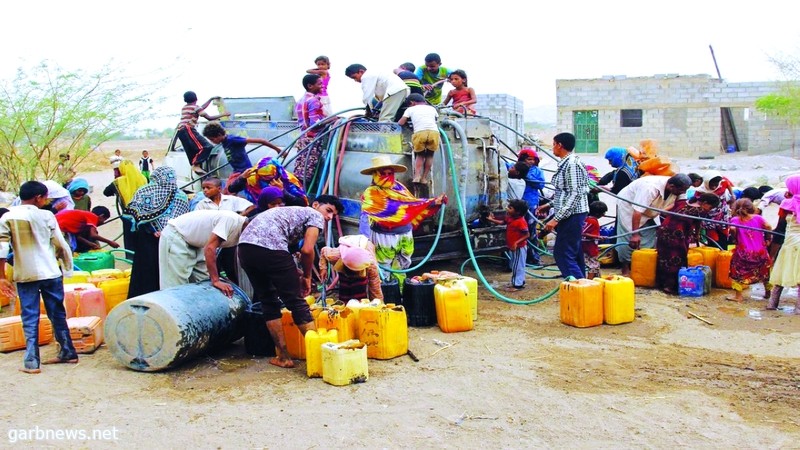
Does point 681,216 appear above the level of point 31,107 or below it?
below

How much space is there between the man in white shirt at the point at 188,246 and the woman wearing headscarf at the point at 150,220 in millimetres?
504

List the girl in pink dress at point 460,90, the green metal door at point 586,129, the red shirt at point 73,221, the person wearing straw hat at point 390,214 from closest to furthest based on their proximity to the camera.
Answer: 1. the person wearing straw hat at point 390,214
2. the red shirt at point 73,221
3. the girl in pink dress at point 460,90
4. the green metal door at point 586,129

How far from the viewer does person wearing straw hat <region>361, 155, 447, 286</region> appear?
805cm

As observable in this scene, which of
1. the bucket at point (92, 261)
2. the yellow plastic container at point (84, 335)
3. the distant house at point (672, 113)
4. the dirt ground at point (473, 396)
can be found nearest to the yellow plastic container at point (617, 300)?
the dirt ground at point (473, 396)

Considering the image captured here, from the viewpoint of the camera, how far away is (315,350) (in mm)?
6047

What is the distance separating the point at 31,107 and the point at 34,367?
399 inches

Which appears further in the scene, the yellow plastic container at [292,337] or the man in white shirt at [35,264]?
the yellow plastic container at [292,337]

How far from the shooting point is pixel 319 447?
4766 millimetres

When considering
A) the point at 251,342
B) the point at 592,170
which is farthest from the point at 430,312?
the point at 592,170

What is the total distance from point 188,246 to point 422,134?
3.00 metres

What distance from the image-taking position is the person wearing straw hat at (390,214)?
8.05 m

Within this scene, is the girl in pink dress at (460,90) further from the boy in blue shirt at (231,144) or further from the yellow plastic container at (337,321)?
the yellow plastic container at (337,321)

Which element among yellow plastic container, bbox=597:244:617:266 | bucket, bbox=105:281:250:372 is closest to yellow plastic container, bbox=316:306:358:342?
bucket, bbox=105:281:250:372

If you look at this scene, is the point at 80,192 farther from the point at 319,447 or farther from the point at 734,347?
the point at 734,347
